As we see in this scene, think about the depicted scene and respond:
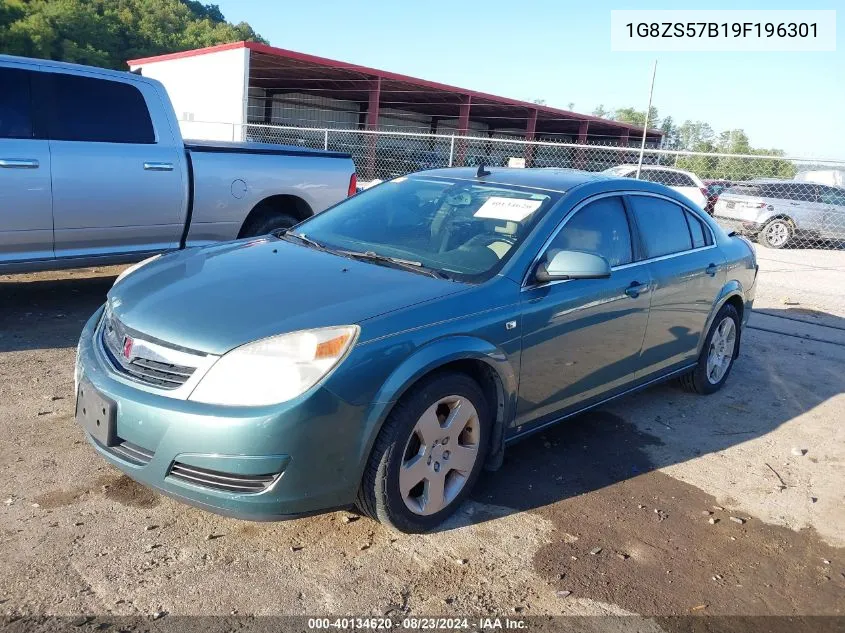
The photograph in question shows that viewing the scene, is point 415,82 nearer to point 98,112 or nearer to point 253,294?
point 98,112

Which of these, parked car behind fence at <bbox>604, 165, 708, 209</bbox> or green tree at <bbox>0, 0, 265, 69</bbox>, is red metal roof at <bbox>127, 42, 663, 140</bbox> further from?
green tree at <bbox>0, 0, 265, 69</bbox>

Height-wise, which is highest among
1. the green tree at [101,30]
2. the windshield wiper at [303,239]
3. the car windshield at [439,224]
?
the green tree at [101,30]

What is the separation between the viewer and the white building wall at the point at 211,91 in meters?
20.5

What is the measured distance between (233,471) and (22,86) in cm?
428

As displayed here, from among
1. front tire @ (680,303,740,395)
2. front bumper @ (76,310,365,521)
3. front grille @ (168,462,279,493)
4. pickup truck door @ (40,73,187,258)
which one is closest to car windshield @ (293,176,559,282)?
front bumper @ (76,310,365,521)

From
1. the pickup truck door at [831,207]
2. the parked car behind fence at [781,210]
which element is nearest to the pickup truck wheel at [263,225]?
the parked car behind fence at [781,210]

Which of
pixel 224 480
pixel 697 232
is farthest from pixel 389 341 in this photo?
pixel 697 232

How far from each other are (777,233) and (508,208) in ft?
45.4

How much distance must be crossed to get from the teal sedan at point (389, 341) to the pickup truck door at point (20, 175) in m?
2.15

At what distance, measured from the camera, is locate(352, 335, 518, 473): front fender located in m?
2.87

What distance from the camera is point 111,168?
5.83 metres

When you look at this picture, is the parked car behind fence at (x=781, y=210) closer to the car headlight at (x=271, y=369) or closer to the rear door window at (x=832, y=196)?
the rear door window at (x=832, y=196)

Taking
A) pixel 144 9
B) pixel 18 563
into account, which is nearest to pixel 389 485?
pixel 18 563

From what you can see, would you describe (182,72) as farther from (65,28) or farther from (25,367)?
(65,28)
